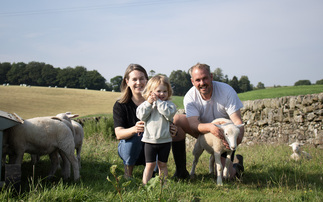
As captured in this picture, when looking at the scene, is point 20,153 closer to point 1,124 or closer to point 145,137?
point 1,124

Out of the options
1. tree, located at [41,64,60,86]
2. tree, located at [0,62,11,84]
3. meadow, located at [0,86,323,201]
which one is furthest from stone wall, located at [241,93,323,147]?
tree, located at [0,62,11,84]

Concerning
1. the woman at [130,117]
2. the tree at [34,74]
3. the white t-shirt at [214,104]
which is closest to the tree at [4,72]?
the tree at [34,74]

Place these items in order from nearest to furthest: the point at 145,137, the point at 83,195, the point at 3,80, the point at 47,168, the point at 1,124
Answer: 1. the point at 83,195
2. the point at 1,124
3. the point at 145,137
4. the point at 47,168
5. the point at 3,80

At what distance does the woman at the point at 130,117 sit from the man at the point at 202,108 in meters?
0.65

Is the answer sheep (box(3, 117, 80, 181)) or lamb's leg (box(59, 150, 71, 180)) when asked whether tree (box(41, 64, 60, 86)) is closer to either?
lamb's leg (box(59, 150, 71, 180))

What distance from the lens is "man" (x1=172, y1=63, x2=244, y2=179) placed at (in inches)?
169

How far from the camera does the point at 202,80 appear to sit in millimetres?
4262

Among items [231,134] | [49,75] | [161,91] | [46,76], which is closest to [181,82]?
[231,134]

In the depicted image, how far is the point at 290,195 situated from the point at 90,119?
1117cm

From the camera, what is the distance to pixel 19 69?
64.1m

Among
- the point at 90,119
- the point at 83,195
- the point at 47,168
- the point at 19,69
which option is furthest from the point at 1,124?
the point at 19,69

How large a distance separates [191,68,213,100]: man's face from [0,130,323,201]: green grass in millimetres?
1400

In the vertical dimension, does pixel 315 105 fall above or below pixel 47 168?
above

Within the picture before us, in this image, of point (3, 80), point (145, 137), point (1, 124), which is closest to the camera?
point (1, 124)
